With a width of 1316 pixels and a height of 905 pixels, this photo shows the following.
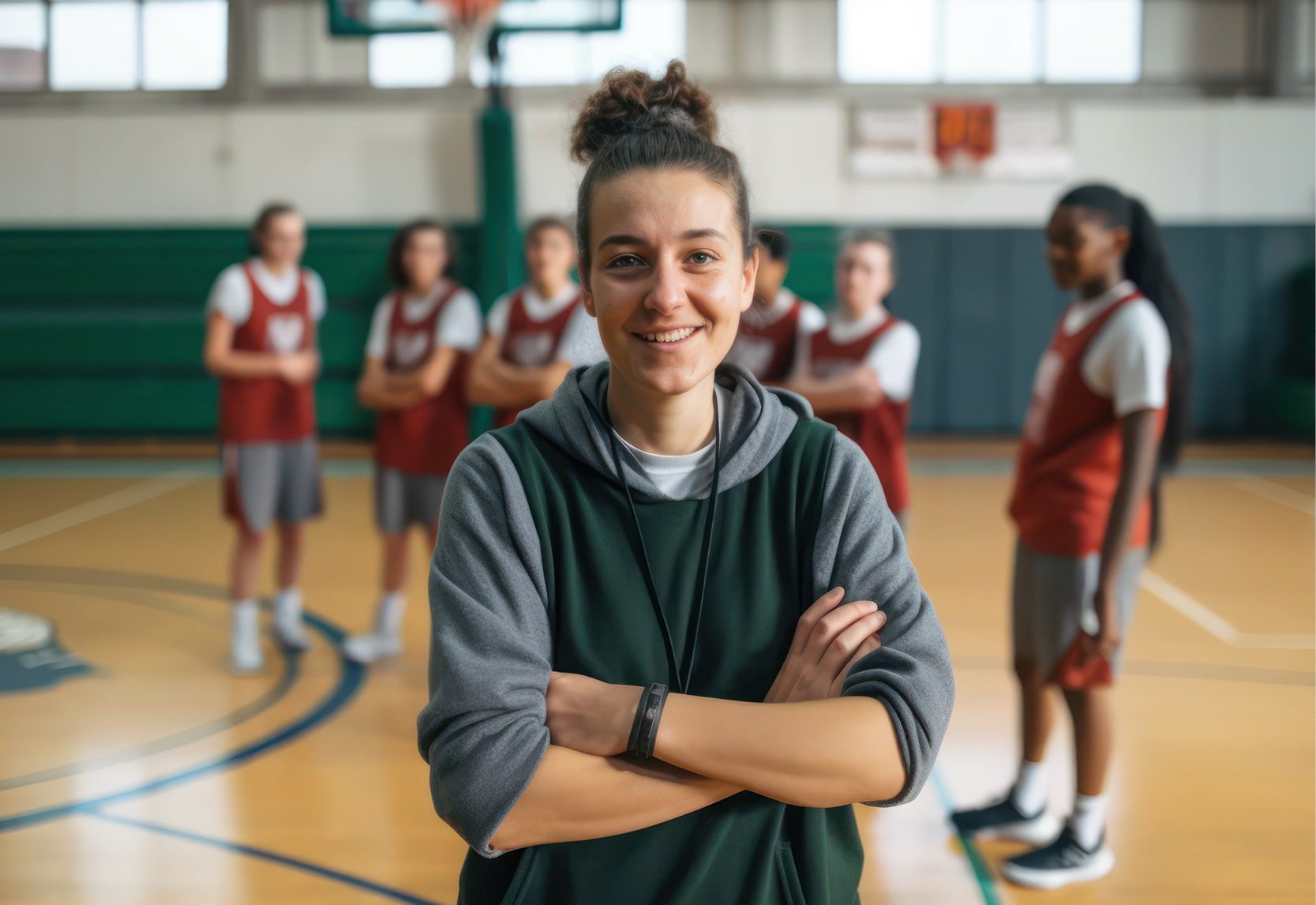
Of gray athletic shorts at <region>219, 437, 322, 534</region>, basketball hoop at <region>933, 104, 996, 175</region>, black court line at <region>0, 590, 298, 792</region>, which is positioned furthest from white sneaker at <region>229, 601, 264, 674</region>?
basketball hoop at <region>933, 104, 996, 175</region>

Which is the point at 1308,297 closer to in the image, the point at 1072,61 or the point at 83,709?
the point at 1072,61

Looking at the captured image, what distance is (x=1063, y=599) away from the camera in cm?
250

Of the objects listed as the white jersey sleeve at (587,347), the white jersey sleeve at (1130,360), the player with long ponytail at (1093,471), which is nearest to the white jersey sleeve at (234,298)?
the player with long ponytail at (1093,471)

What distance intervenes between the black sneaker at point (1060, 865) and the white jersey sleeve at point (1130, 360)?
3.22 feet

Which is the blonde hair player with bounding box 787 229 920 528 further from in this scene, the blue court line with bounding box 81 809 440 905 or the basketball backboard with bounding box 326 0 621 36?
the basketball backboard with bounding box 326 0 621 36

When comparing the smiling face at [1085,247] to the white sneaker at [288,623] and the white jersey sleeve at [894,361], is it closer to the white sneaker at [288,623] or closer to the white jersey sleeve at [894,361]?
the white jersey sleeve at [894,361]

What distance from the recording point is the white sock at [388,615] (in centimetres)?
402

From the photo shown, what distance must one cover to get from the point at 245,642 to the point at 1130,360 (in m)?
2.96

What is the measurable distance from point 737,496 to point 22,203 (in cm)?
988

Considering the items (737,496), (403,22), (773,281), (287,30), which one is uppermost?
(287,30)

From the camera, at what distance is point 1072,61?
9.13 meters

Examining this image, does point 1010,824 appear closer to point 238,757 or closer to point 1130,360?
point 1130,360

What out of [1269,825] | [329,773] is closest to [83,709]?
[329,773]

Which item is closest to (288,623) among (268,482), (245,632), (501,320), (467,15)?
(245,632)
